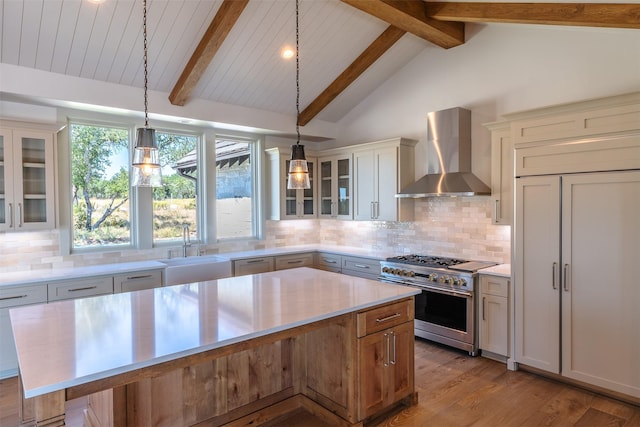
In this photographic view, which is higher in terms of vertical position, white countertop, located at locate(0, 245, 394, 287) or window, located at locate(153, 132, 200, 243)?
window, located at locate(153, 132, 200, 243)

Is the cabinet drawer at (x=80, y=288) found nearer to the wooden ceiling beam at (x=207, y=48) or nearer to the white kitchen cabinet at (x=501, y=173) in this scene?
the wooden ceiling beam at (x=207, y=48)

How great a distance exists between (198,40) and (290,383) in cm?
329

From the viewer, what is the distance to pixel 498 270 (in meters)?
3.80

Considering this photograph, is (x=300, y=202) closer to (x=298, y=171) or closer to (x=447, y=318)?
(x=447, y=318)

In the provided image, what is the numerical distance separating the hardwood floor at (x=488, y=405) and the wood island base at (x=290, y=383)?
158 millimetres

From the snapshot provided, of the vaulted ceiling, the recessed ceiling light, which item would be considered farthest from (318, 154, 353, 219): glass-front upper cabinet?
the recessed ceiling light

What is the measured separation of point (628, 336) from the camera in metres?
2.86

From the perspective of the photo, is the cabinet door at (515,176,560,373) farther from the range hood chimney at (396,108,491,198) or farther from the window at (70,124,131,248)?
the window at (70,124,131,248)

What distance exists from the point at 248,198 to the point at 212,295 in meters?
3.12

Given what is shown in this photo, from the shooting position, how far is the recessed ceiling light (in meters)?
4.32

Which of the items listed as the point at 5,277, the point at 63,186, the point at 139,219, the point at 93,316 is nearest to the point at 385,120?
the point at 139,219

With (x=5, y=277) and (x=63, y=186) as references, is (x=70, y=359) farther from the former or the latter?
(x=63, y=186)

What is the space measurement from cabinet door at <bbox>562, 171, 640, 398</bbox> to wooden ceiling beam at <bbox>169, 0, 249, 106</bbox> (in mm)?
3193

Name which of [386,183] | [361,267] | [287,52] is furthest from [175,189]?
[386,183]
